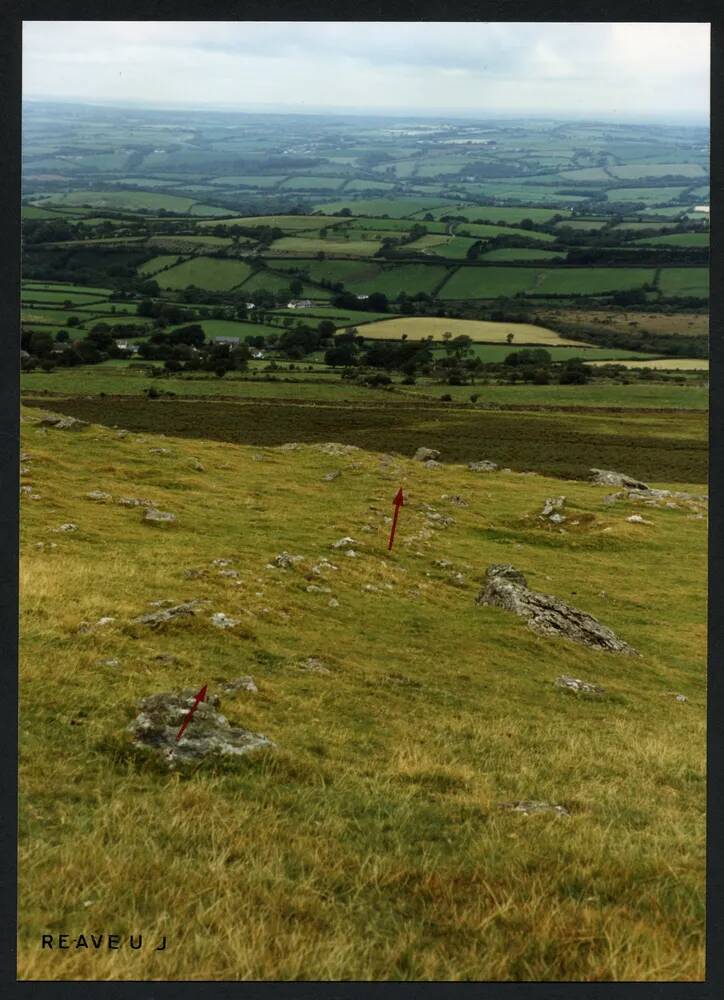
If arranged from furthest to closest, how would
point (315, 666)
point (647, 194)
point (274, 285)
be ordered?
1. point (274, 285)
2. point (647, 194)
3. point (315, 666)

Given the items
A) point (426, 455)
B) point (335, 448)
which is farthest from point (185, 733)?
point (426, 455)

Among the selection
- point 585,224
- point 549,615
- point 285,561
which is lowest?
point 549,615

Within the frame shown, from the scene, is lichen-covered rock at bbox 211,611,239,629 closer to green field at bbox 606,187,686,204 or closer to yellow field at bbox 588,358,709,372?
yellow field at bbox 588,358,709,372

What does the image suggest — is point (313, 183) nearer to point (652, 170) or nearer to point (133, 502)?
point (652, 170)

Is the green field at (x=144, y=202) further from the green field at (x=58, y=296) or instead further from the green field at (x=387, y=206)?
the green field at (x=387, y=206)

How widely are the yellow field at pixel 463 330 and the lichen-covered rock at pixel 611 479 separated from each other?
7.62m

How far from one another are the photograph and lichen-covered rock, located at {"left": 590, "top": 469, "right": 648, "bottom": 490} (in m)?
0.43

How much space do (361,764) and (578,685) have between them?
16.3 feet

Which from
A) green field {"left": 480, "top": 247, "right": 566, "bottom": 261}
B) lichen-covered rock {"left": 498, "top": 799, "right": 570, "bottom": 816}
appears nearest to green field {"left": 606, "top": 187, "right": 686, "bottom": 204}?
green field {"left": 480, "top": 247, "right": 566, "bottom": 261}

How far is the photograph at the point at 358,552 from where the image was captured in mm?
5234

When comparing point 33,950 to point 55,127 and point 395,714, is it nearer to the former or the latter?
point 395,714

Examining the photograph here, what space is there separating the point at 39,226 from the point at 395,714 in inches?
540

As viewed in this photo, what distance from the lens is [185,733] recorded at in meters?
7.14

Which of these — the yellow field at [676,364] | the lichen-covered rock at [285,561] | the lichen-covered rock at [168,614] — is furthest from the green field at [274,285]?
the lichen-covered rock at [168,614]
